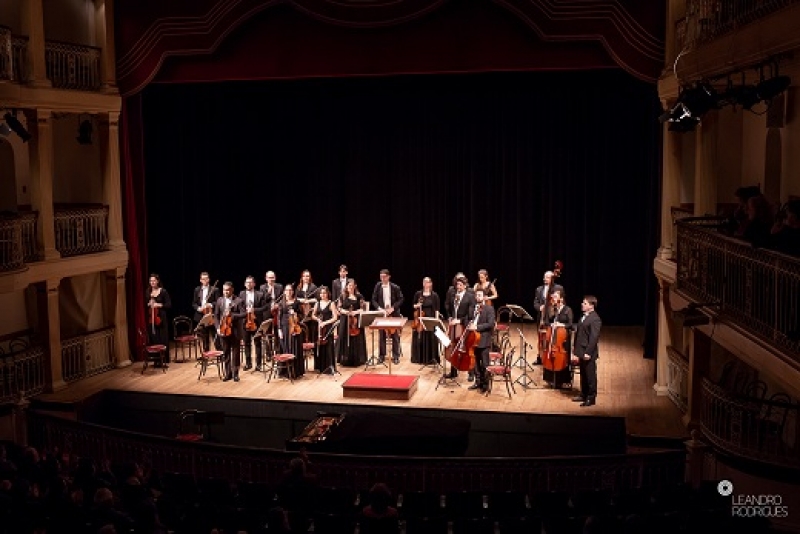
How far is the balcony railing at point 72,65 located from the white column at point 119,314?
3.51 metres

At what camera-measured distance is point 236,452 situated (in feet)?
40.8

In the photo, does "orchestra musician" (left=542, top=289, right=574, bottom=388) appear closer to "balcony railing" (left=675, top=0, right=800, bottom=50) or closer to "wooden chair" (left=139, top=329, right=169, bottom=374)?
"balcony railing" (left=675, top=0, right=800, bottom=50)

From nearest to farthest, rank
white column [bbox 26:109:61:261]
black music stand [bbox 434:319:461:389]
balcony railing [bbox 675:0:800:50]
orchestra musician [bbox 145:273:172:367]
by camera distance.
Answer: balcony railing [bbox 675:0:800:50] < black music stand [bbox 434:319:461:389] < white column [bbox 26:109:61:261] < orchestra musician [bbox 145:273:172:367]

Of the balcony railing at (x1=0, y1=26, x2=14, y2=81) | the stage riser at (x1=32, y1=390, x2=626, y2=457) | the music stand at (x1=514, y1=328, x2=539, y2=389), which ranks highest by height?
the balcony railing at (x1=0, y1=26, x2=14, y2=81)

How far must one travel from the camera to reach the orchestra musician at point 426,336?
671 inches

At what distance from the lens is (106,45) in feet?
58.2

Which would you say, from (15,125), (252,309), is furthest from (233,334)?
(15,125)

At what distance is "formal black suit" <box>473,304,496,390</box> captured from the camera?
50.4ft

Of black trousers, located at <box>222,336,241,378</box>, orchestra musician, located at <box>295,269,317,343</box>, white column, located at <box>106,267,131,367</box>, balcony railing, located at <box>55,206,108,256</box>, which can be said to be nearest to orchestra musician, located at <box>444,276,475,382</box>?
orchestra musician, located at <box>295,269,317,343</box>

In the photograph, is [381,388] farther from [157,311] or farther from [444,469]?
[157,311]

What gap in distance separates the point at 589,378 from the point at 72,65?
1057cm

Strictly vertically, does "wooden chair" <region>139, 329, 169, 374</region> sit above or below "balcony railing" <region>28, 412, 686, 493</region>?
above

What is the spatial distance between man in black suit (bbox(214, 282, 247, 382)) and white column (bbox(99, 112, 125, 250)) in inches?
114

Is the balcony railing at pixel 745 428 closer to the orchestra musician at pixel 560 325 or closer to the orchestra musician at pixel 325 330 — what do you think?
the orchestra musician at pixel 560 325
